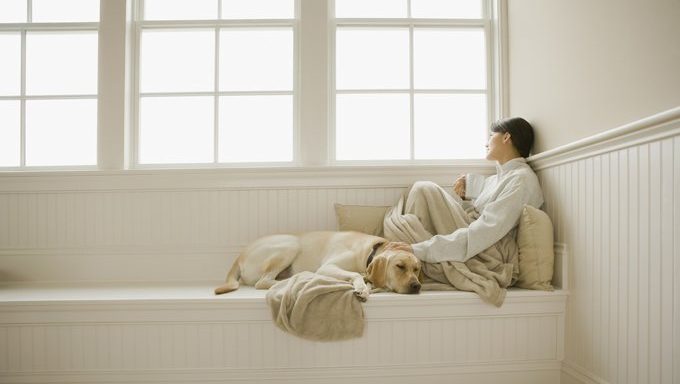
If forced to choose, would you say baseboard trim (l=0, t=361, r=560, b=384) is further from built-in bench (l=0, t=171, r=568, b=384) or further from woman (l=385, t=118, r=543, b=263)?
woman (l=385, t=118, r=543, b=263)

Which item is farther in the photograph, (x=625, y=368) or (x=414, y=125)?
(x=414, y=125)

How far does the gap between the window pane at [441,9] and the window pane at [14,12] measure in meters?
2.67

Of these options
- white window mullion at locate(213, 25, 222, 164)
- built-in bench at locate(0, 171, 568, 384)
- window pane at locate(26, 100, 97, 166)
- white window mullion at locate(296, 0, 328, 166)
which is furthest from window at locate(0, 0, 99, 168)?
white window mullion at locate(296, 0, 328, 166)

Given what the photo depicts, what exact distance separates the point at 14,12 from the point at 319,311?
9.66 feet

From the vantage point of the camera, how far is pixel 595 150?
1.88m

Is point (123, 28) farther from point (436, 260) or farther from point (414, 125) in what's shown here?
point (436, 260)

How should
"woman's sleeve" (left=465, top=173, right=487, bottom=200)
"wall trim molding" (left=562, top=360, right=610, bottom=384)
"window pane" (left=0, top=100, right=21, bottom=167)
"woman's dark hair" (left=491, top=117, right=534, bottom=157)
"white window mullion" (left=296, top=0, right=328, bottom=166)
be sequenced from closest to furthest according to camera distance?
"wall trim molding" (left=562, top=360, right=610, bottom=384), "woman's dark hair" (left=491, top=117, right=534, bottom=157), "woman's sleeve" (left=465, top=173, right=487, bottom=200), "white window mullion" (left=296, top=0, right=328, bottom=166), "window pane" (left=0, top=100, right=21, bottom=167)

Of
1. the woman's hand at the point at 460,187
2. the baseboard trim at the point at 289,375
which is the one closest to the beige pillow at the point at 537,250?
the baseboard trim at the point at 289,375

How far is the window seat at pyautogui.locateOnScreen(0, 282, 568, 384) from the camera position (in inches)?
80.5

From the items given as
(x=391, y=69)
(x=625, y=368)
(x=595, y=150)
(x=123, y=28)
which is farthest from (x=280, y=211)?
(x=625, y=368)

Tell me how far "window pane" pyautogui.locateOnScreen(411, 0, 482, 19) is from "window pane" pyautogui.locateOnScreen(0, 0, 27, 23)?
2.67 m

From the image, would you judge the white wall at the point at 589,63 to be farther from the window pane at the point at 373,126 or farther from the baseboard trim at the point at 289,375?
the baseboard trim at the point at 289,375

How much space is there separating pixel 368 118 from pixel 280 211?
89 cm

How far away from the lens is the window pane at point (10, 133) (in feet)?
9.68
